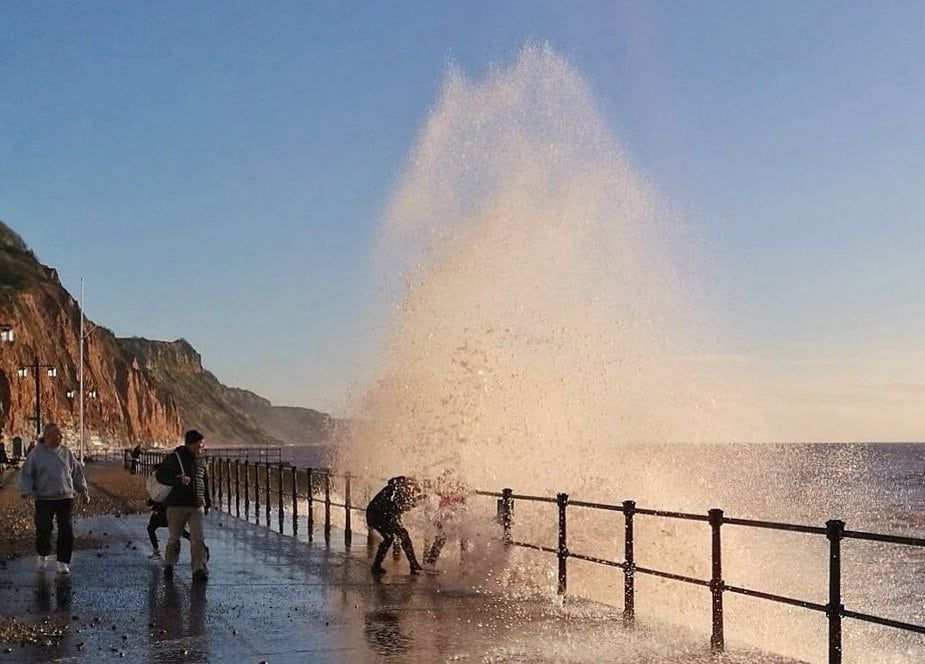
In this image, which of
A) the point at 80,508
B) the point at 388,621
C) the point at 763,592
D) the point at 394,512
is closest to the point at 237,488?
the point at 80,508

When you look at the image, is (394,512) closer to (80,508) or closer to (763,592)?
(763,592)

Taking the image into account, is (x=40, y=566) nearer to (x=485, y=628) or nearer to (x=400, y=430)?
(x=485, y=628)

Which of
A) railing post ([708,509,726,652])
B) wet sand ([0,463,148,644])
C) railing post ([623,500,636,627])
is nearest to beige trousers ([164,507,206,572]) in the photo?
wet sand ([0,463,148,644])

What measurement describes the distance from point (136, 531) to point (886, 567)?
23.5m

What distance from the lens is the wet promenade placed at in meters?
8.36

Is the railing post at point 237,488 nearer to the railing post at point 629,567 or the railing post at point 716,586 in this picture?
the railing post at point 629,567

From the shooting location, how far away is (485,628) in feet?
31.3

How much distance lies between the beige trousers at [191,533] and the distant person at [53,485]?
1.10m

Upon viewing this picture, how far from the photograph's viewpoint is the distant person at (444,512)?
13.8 meters

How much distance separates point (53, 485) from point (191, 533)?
5.82 feet

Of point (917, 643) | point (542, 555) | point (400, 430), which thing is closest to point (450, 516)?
point (542, 555)

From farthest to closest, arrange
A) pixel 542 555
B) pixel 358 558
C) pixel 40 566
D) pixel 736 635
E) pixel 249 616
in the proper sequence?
pixel 736 635
pixel 542 555
pixel 358 558
pixel 40 566
pixel 249 616

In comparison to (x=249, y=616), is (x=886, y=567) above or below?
below

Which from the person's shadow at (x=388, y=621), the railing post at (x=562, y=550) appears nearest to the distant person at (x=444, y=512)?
the person's shadow at (x=388, y=621)
